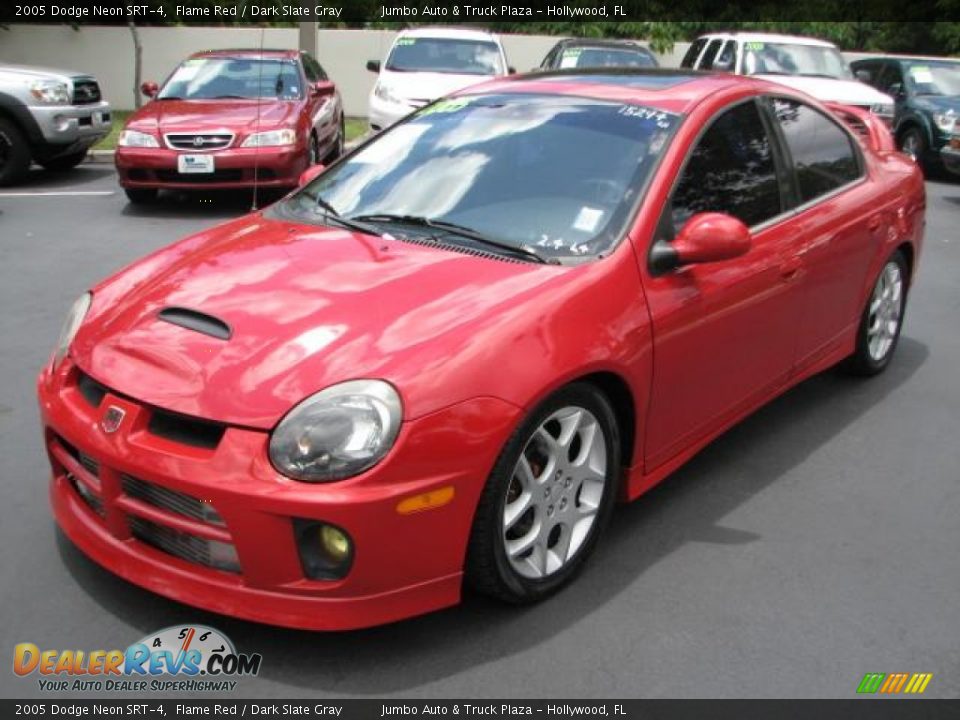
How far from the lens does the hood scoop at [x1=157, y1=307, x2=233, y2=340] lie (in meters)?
3.11

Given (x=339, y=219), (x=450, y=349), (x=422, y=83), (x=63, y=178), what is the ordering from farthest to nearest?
(x=422, y=83), (x=63, y=178), (x=339, y=219), (x=450, y=349)

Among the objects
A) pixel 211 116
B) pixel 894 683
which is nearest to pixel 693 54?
pixel 211 116

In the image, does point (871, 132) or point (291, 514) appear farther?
point (871, 132)

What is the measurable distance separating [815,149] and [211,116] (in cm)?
679

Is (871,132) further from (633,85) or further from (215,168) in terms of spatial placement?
(215,168)

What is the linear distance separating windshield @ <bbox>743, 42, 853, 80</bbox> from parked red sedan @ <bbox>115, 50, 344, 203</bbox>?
20.2ft

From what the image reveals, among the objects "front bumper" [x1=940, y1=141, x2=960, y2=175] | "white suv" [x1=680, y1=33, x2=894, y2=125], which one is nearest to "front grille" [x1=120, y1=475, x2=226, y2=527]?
"front bumper" [x1=940, y1=141, x2=960, y2=175]

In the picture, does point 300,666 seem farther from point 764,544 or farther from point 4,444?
point 4,444

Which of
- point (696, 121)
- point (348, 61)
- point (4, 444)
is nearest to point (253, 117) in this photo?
point (4, 444)

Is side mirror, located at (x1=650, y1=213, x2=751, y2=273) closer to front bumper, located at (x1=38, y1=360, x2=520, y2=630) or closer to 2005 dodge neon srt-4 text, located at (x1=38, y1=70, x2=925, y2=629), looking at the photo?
2005 dodge neon srt-4 text, located at (x1=38, y1=70, x2=925, y2=629)

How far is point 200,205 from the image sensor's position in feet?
34.4

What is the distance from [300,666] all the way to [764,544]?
1698 millimetres

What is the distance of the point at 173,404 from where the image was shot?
2.88 m

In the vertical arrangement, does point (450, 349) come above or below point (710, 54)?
above
